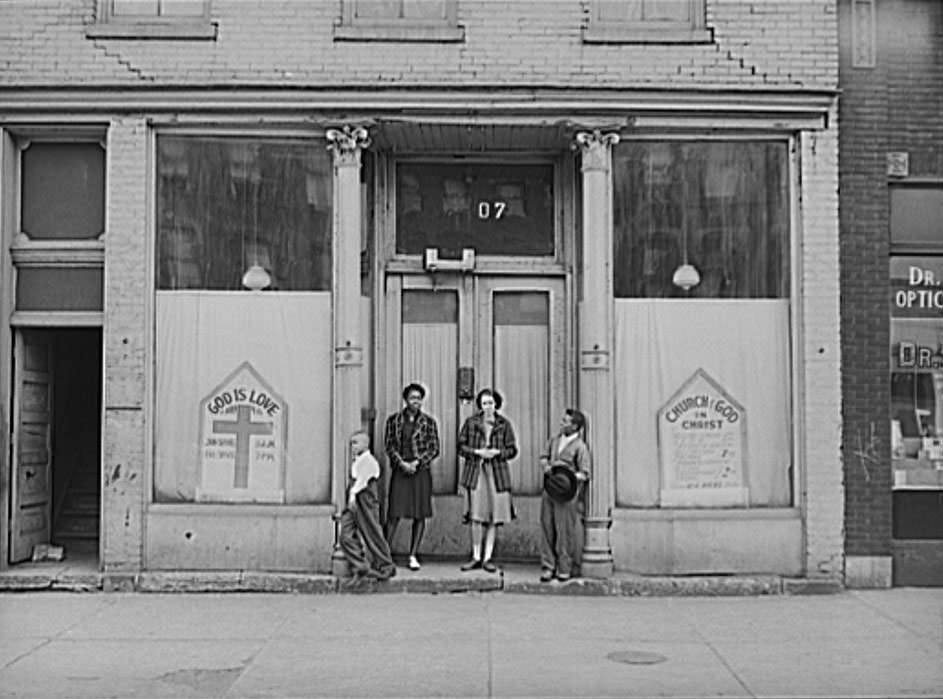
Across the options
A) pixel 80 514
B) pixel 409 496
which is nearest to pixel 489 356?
pixel 409 496

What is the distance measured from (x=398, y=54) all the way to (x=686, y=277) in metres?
3.67

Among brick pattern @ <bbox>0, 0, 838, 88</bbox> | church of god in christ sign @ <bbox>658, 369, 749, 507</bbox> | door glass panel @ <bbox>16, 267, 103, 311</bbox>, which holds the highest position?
brick pattern @ <bbox>0, 0, 838, 88</bbox>

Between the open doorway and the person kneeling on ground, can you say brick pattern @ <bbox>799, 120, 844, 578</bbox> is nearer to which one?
the person kneeling on ground

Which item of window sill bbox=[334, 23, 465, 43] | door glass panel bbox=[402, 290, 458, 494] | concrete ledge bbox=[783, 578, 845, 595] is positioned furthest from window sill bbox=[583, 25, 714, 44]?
concrete ledge bbox=[783, 578, 845, 595]

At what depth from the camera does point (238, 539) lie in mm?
13031

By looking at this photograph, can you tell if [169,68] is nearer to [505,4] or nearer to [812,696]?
[505,4]

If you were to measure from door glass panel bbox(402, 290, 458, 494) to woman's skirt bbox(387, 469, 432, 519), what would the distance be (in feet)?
3.01

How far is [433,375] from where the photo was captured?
14.2 m

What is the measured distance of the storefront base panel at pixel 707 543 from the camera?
1308 centimetres

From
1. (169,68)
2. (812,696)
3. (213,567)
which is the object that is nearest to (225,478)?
(213,567)

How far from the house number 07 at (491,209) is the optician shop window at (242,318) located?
1.78m

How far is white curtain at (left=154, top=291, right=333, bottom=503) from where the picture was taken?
43.2ft

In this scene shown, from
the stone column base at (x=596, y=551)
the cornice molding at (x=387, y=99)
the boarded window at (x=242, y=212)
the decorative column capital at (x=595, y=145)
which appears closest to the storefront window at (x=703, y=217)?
the decorative column capital at (x=595, y=145)

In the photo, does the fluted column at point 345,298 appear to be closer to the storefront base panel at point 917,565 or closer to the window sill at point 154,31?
the window sill at point 154,31
